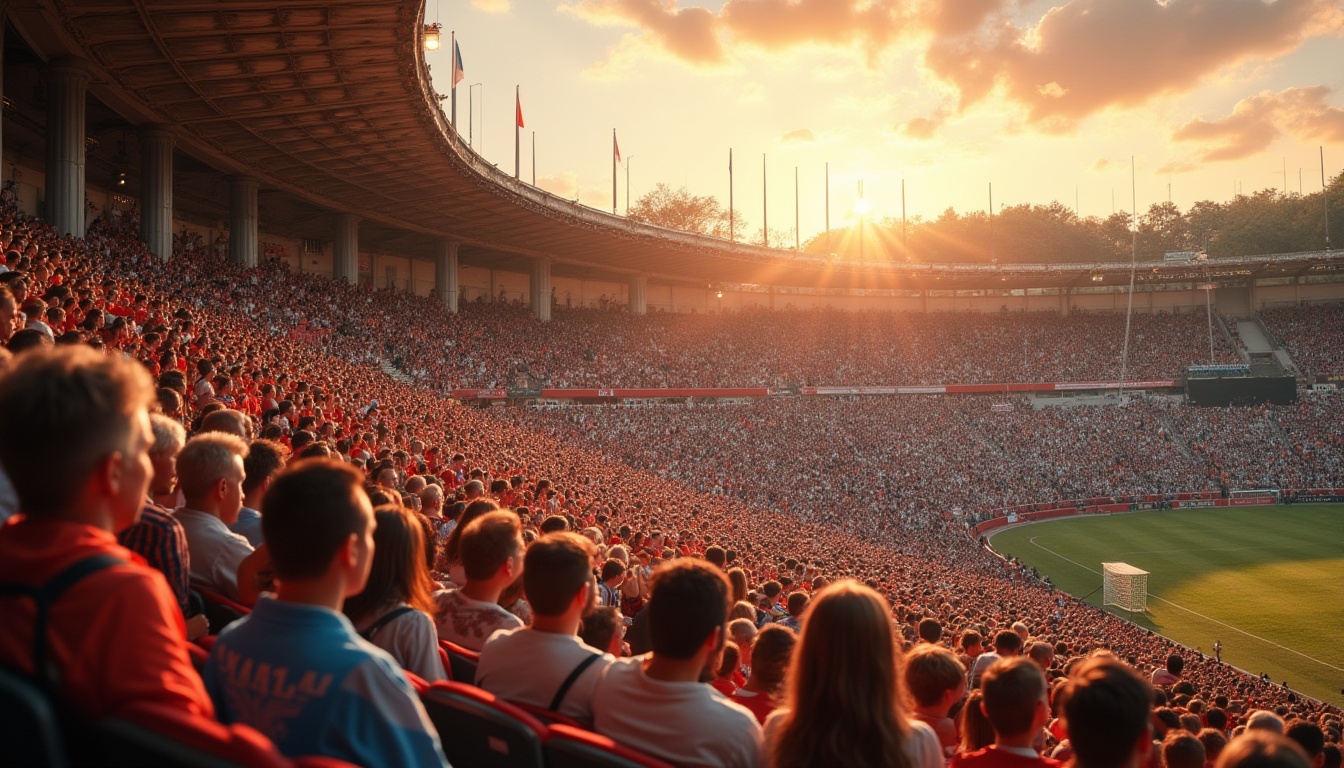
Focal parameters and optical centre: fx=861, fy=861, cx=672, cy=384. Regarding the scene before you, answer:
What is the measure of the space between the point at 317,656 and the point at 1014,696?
258 centimetres

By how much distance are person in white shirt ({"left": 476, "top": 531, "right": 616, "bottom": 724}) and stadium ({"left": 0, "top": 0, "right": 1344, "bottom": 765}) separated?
0.02 m

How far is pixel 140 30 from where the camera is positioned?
18.8 meters

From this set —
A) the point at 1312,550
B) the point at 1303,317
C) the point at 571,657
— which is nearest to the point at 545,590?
the point at 571,657

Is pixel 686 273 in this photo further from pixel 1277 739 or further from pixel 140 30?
pixel 1277 739

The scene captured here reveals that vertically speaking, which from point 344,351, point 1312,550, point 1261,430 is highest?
point 344,351

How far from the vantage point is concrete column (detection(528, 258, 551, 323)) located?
48281 mm

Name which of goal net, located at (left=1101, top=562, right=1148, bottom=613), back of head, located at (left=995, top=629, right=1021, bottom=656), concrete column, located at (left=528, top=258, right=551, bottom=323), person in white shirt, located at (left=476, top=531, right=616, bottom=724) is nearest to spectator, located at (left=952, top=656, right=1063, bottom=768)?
person in white shirt, located at (left=476, top=531, right=616, bottom=724)

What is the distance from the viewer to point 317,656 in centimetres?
211

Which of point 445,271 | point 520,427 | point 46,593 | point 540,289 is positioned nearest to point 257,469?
point 46,593

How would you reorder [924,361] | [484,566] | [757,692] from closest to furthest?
[484,566] < [757,692] < [924,361]

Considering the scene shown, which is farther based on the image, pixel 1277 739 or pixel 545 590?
pixel 545 590

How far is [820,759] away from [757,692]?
1.64 meters

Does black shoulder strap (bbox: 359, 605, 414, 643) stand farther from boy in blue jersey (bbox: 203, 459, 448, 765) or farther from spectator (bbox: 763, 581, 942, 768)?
spectator (bbox: 763, 581, 942, 768)

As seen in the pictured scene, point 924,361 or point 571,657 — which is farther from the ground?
point 924,361
